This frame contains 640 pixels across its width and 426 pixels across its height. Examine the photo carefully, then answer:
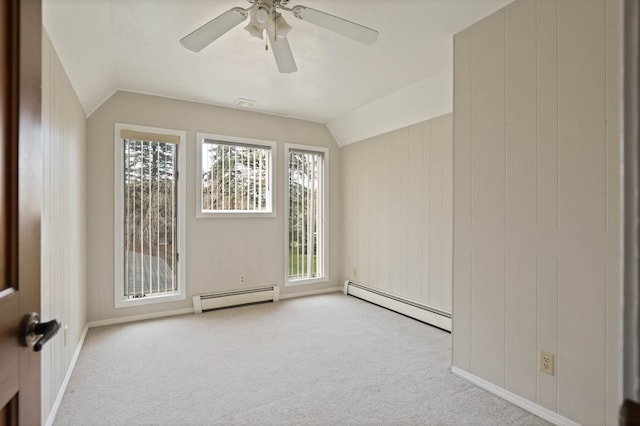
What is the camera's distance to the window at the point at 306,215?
477 cm

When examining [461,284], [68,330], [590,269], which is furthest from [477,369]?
[68,330]

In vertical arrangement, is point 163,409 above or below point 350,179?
below

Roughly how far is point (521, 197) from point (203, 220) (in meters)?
3.29

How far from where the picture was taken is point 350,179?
498cm

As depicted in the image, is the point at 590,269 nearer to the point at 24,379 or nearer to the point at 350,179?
the point at 24,379

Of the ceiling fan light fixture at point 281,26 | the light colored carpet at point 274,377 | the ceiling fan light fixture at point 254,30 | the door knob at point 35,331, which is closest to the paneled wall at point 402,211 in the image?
the light colored carpet at point 274,377

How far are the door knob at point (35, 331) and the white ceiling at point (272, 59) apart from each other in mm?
1785

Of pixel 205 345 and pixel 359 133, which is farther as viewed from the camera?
pixel 359 133

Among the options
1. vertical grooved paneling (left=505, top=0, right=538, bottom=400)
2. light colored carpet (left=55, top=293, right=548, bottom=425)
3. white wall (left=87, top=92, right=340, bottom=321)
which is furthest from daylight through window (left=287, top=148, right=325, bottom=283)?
vertical grooved paneling (left=505, top=0, right=538, bottom=400)

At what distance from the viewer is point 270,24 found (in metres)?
2.08

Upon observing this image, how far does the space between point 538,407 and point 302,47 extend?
2.95 metres

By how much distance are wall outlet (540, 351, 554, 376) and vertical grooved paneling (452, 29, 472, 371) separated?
0.48 m

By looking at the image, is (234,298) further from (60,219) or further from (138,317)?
(60,219)

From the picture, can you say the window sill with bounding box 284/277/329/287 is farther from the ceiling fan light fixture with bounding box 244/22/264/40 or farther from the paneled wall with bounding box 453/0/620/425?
the ceiling fan light fixture with bounding box 244/22/264/40
